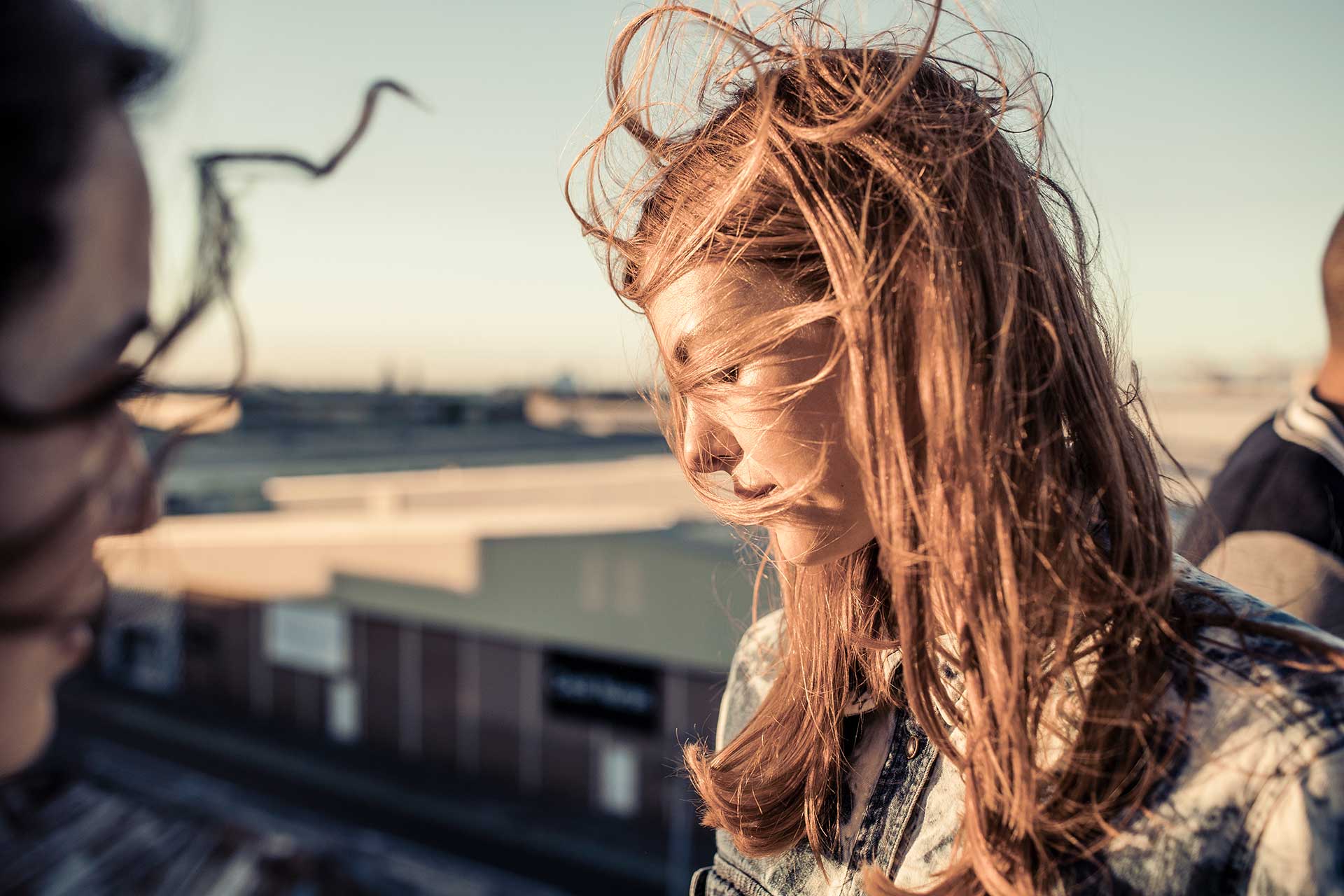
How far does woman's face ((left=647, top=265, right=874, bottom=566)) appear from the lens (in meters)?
1.15

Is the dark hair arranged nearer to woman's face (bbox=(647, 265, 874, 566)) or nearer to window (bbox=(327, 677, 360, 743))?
woman's face (bbox=(647, 265, 874, 566))

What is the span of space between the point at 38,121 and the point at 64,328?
5.7 inches

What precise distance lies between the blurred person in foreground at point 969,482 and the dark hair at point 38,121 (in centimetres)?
71

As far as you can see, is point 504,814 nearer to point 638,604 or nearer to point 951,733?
point 638,604

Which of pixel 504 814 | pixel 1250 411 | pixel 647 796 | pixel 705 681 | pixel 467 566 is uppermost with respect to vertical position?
pixel 1250 411

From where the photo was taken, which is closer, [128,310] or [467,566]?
[128,310]

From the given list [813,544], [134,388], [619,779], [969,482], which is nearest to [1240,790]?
[969,482]

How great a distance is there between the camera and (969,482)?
102 centimetres

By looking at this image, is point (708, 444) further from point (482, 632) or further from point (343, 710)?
point (343, 710)

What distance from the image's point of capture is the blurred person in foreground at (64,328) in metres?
0.62

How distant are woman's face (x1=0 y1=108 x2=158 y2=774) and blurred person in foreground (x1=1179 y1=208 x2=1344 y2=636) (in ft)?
5.61

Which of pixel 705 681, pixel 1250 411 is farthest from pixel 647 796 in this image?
pixel 1250 411

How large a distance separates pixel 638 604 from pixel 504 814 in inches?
195

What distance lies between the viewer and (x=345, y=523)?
14117mm
